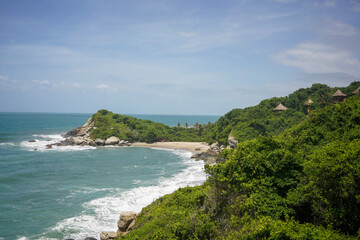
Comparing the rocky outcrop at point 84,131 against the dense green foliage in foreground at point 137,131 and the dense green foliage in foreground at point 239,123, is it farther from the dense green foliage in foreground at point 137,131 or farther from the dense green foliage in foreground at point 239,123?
the dense green foliage in foreground at point 239,123

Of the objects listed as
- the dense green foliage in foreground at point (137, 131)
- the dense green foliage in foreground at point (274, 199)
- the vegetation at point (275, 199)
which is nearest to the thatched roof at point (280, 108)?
the dense green foliage in foreground at point (137, 131)

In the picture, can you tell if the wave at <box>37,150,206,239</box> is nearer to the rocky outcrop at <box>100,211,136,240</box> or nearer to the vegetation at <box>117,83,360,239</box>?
the rocky outcrop at <box>100,211,136,240</box>

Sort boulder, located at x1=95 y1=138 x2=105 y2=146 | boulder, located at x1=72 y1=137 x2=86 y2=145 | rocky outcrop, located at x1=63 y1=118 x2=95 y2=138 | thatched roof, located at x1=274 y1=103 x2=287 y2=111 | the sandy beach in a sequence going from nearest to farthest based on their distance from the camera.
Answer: thatched roof, located at x1=274 y1=103 x2=287 y2=111 → boulder, located at x1=72 y1=137 x2=86 y2=145 → the sandy beach → boulder, located at x1=95 y1=138 x2=105 y2=146 → rocky outcrop, located at x1=63 y1=118 x2=95 y2=138

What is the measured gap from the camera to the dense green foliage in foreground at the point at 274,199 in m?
9.70

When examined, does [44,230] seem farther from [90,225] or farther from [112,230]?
[112,230]

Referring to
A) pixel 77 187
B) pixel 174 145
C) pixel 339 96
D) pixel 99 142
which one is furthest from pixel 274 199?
pixel 99 142

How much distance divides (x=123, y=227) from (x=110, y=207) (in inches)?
236

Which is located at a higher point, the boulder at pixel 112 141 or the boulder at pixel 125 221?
the boulder at pixel 112 141

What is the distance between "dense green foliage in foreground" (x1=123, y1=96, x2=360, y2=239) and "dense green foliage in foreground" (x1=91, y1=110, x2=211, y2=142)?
52143 millimetres

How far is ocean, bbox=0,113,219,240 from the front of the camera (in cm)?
1908

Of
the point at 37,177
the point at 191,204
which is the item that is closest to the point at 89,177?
the point at 37,177

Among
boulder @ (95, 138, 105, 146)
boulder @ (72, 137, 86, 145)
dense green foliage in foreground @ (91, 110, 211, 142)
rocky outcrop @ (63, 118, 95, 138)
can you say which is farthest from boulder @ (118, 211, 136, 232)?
rocky outcrop @ (63, 118, 95, 138)

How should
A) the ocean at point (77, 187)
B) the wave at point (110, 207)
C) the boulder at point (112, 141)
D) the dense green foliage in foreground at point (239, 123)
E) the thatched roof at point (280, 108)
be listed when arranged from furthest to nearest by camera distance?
1. the boulder at point (112, 141)
2. the thatched roof at point (280, 108)
3. the dense green foliage in foreground at point (239, 123)
4. the ocean at point (77, 187)
5. the wave at point (110, 207)

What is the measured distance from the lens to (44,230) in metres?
18.2
